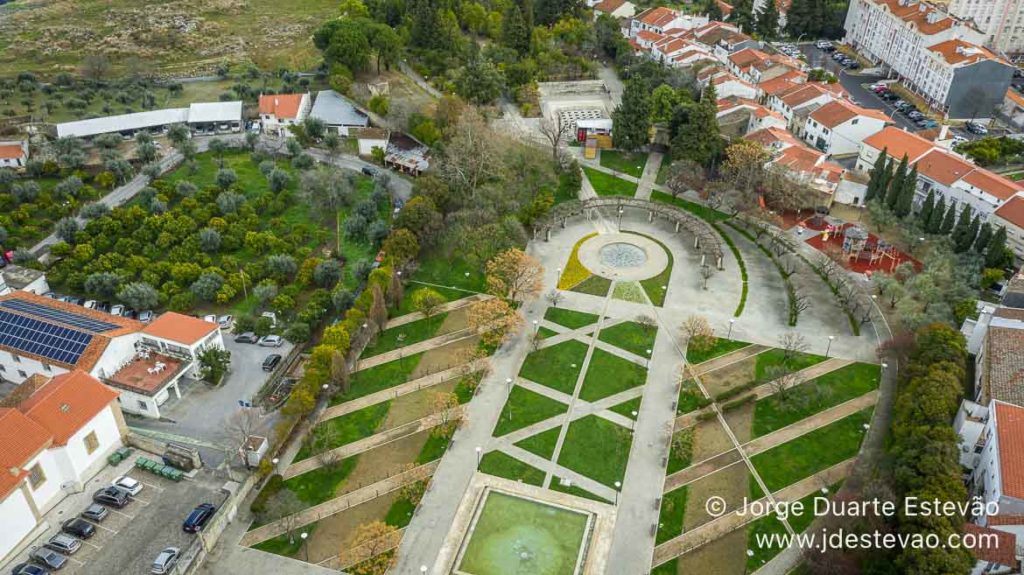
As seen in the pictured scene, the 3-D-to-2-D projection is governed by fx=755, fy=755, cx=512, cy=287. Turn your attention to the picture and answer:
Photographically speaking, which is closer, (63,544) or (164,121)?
(63,544)

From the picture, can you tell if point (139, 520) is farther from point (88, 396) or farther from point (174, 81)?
point (174, 81)

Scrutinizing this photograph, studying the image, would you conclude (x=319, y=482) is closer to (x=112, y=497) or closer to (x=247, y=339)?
(x=112, y=497)

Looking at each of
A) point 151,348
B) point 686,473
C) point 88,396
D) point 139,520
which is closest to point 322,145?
point 151,348

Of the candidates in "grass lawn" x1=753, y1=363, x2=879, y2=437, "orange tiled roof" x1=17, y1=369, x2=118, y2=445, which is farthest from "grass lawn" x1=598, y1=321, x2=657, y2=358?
"orange tiled roof" x1=17, y1=369, x2=118, y2=445

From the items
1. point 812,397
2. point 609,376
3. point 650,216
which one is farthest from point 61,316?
point 812,397

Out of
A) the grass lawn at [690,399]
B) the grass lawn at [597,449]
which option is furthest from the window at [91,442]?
the grass lawn at [690,399]

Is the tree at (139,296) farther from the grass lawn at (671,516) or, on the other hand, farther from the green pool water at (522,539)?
the grass lawn at (671,516)
